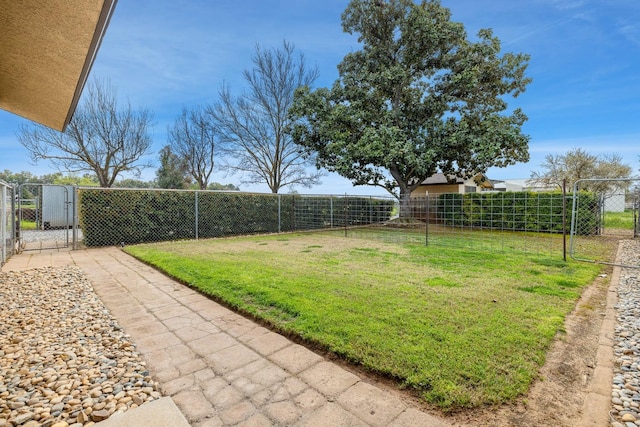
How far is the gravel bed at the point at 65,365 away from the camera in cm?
162

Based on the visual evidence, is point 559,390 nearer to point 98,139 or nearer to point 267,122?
point 267,122

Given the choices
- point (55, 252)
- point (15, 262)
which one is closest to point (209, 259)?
point (15, 262)

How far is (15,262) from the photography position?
564cm

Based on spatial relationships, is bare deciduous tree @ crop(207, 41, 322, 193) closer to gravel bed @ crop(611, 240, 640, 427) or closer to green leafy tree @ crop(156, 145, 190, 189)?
green leafy tree @ crop(156, 145, 190, 189)

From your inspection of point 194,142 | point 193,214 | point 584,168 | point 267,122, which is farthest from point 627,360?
point 194,142

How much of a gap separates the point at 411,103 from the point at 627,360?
12.3m

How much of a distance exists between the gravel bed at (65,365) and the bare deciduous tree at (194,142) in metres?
16.8

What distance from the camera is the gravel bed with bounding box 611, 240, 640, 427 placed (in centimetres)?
159

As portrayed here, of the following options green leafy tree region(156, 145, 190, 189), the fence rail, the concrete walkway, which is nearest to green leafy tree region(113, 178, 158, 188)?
green leafy tree region(156, 145, 190, 189)

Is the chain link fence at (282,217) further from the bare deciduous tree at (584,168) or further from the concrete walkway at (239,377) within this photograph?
the bare deciduous tree at (584,168)

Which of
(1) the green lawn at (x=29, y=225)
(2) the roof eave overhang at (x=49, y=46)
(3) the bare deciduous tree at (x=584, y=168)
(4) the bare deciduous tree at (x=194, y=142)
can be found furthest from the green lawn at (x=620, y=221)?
(1) the green lawn at (x=29, y=225)

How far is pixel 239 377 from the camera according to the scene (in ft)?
6.31

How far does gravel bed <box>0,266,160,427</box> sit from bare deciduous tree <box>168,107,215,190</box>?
16799mm

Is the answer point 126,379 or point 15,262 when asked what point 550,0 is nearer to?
point 126,379
